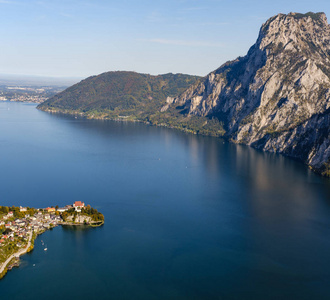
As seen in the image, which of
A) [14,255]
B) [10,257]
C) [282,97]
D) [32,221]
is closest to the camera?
[10,257]

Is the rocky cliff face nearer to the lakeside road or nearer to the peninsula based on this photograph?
the peninsula

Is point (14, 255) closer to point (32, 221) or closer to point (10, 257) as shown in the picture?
point (10, 257)

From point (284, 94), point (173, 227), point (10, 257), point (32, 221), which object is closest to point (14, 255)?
point (10, 257)

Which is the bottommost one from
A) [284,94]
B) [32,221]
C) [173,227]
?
[32,221]

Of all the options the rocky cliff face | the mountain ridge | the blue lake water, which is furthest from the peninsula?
the mountain ridge

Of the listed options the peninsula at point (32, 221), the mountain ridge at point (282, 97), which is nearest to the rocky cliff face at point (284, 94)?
the mountain ridge at point (282, 97)

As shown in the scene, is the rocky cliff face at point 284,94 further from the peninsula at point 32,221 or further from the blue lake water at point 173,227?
the peninsula at point 32,221

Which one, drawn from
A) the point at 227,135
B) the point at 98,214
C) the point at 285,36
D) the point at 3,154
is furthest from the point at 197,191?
the point at 285,36
